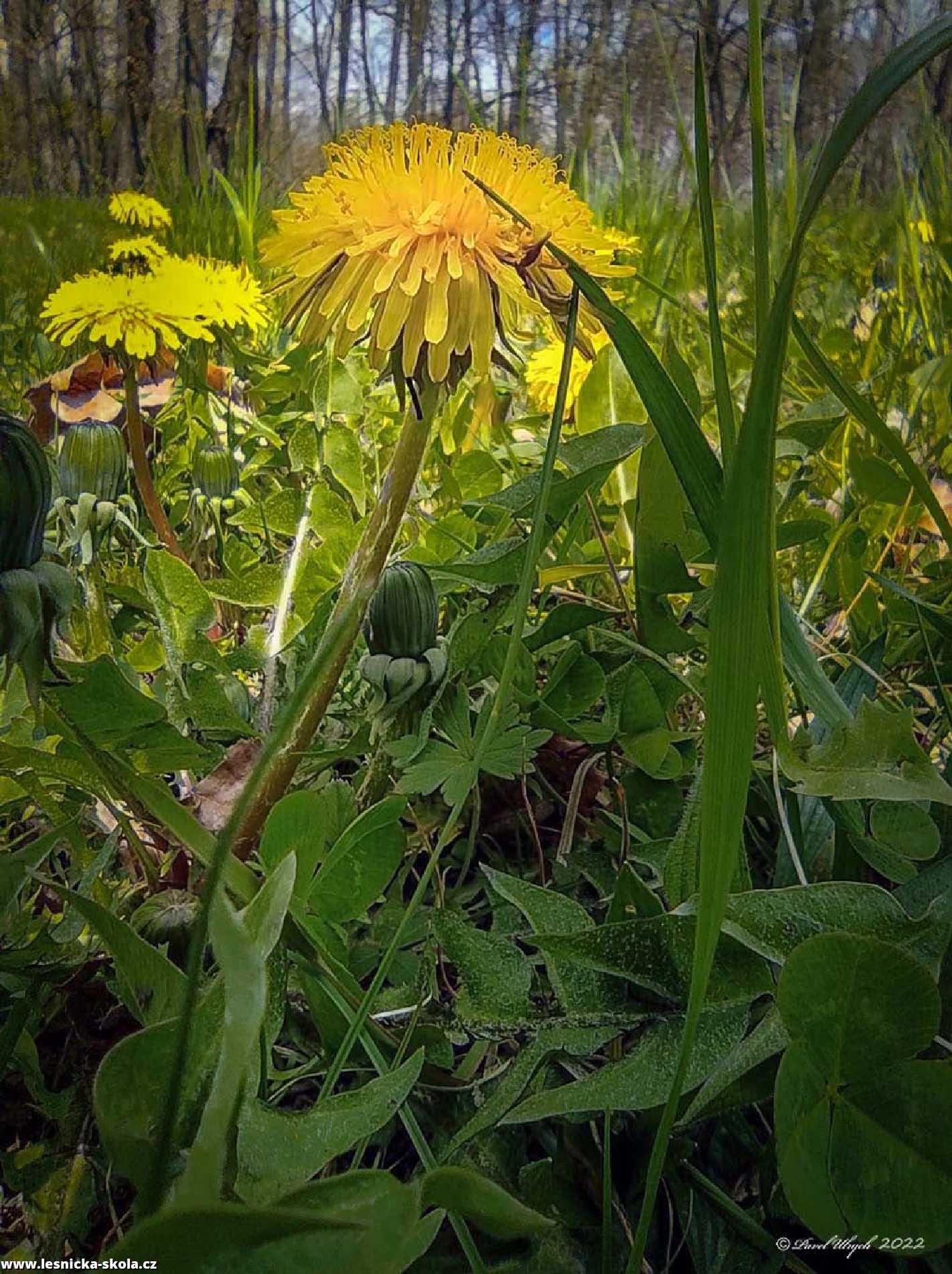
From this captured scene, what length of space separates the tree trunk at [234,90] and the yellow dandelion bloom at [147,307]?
112 inches

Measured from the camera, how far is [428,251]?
390mm

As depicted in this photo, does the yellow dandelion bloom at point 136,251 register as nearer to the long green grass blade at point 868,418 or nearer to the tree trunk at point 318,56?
the long green grass blade at point 868,418

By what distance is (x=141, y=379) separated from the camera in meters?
1.06

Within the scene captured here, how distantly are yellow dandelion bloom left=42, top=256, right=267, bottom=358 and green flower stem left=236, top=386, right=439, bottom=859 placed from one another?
1.00 ft

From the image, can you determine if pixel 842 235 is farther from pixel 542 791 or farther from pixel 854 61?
pixel 854 61

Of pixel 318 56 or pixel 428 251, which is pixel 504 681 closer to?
pixel 428 251

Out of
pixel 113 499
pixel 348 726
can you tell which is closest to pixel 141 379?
pixel 113 499

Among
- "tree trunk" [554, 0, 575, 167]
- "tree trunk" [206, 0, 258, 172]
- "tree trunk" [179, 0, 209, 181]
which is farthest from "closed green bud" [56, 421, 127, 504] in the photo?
"tree trunk" [554, 0, 575, 167]

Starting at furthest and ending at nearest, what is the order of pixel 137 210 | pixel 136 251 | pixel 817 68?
pixel 817 68 → pixel 137 210 → pixel 136 251

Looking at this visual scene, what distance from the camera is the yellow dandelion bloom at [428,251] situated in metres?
0.38

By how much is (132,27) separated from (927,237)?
3092 millimetres

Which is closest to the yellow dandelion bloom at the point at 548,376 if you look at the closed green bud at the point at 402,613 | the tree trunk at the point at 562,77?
the closed green bud at the point at 402,613

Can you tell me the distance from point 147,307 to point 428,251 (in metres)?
0.32

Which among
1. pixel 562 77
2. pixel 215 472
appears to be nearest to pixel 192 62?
pixel 562 77
